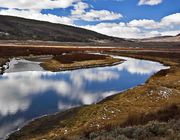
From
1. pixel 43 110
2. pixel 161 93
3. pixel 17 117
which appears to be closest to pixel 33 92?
pixel 43 110

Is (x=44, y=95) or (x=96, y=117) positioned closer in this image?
(x=96, y=117)

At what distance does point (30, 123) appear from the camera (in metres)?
28.0

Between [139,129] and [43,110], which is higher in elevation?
[139,129]

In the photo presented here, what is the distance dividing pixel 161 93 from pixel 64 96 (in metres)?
11.1

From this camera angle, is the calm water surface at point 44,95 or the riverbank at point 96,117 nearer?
the riverbank at point 96,117

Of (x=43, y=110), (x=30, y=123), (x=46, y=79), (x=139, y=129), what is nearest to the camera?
(x=139, y=129)

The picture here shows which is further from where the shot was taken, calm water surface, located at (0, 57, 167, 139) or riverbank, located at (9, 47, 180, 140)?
calm water surface, located at (0, 57, 167, 139)

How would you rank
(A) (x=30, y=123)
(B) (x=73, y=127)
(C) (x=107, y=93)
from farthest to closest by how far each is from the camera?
(C) (x=107, y=93) < (A) (x=30, y=123) < (B) (x=73, y=127)

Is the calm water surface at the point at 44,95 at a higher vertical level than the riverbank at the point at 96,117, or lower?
lower

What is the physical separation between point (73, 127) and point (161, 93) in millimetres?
12862

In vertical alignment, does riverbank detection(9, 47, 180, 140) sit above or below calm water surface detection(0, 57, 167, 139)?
above

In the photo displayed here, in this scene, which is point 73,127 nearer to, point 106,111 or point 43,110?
point 106,111

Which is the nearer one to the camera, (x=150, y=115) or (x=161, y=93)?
(x=150, y=115)

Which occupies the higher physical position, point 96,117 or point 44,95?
point 96,117
